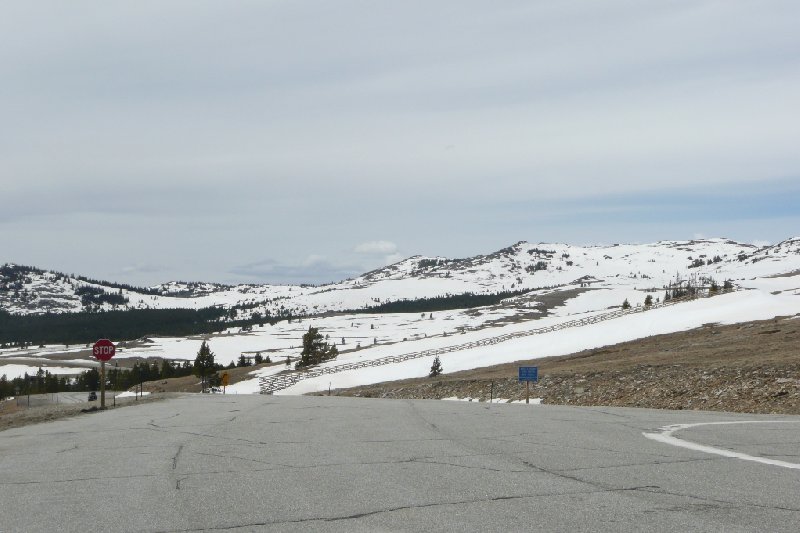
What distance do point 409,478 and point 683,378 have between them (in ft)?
76.7

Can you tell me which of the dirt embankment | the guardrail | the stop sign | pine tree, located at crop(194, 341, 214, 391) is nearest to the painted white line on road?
the dirt embankment

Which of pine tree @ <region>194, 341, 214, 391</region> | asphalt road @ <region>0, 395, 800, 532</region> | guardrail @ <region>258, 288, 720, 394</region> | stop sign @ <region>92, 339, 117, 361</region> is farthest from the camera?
pine tree @ <region>194, 341, 214, 391</region>

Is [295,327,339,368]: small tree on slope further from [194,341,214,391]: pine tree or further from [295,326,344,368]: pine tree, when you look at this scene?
[194,341,214,391]: pine tree

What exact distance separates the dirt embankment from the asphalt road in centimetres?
957

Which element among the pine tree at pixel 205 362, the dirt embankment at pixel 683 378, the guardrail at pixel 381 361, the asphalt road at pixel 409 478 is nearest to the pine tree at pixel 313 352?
the guardrail at pixel 381 361

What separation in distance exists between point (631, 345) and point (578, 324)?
26.5 meters

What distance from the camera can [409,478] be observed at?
29.8 ft

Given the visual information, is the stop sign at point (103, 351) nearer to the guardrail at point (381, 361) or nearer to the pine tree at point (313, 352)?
the guardrail at point (381, 361)

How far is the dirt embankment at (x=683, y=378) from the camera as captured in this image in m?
24.5

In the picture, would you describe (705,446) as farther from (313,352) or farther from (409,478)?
(313,352)

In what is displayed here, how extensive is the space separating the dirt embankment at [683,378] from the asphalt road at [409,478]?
957cm

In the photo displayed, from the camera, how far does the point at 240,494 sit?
8289 millimetres

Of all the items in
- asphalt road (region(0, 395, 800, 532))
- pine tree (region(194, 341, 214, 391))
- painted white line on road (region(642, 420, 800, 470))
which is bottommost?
painted white line on road (region(642, 420, 800, 470))

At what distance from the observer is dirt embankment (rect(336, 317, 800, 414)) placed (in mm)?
24531
